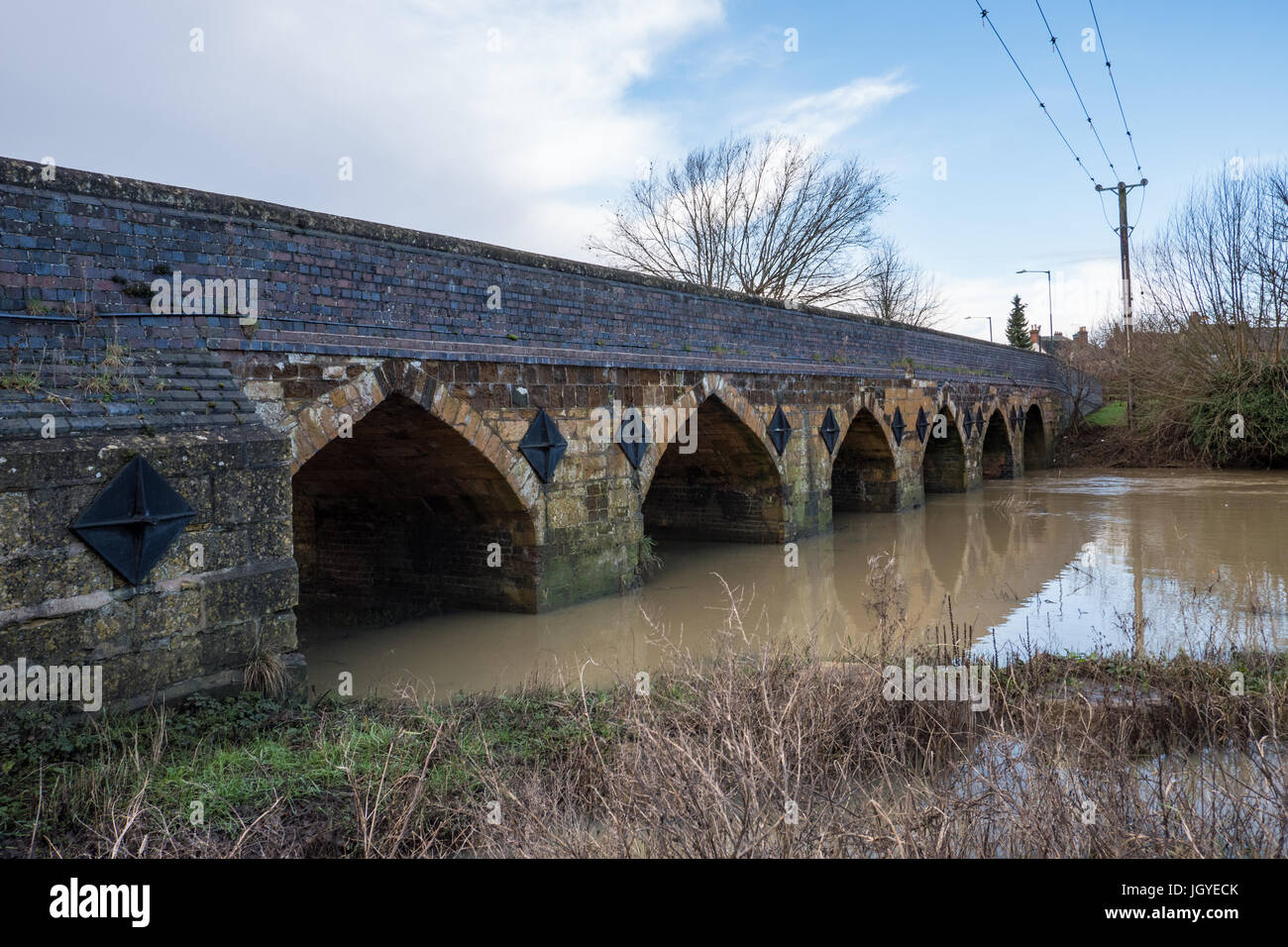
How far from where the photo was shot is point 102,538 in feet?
15.5

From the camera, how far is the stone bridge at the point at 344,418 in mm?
4824

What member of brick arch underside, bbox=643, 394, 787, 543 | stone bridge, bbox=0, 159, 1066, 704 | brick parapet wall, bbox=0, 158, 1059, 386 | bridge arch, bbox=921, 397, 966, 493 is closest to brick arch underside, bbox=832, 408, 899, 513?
stone bridge, bbox=0, 159, 1066, 704

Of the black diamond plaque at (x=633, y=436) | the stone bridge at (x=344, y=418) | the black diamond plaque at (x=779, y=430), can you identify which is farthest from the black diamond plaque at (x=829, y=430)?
the black diamond plaque at (x=633, y=436)

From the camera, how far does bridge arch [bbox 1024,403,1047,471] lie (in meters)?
26.6

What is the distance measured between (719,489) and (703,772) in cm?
1077

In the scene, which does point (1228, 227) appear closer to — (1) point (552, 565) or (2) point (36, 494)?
(1) point (552, 565)

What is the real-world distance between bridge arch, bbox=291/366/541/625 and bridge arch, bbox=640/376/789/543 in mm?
3161

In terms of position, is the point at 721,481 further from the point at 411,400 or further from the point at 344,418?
the point at 344,418

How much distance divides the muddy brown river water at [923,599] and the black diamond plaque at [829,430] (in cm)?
143

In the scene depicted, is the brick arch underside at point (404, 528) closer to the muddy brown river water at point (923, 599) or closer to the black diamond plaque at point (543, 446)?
the black diamond plaque at point (543, 446)

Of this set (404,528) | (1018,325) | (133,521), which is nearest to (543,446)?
(404,528)

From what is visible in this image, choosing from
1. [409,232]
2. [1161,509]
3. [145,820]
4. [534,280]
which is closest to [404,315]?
[409,232]

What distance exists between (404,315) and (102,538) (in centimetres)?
318

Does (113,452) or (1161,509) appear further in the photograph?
(1161,509)
